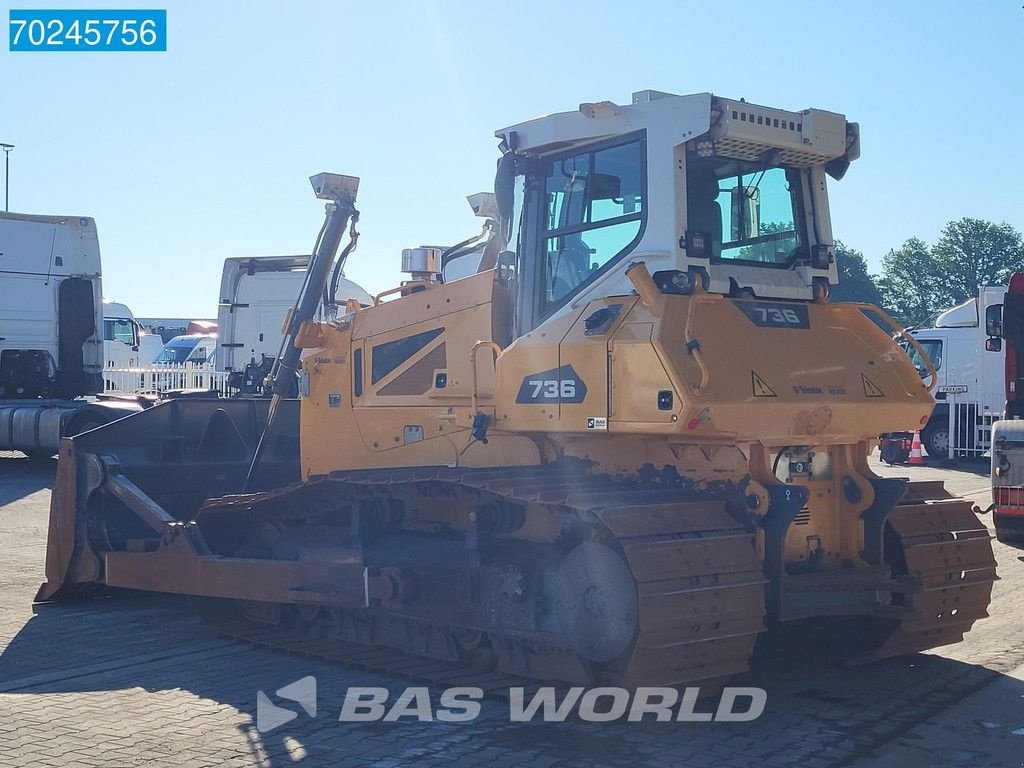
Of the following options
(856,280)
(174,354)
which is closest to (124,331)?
(174,354)

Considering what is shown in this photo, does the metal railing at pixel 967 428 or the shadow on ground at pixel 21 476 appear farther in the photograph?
the metal railing at pixel 967 428

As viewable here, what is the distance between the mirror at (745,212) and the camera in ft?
24.2

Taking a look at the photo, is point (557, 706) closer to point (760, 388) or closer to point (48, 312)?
point (760, 388)

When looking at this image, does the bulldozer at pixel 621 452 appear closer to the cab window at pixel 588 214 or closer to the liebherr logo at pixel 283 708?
the cab window at pixel 588 214

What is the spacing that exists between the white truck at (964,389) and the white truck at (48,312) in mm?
15158

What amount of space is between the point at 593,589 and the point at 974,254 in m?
81.8

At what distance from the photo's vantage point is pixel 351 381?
28.9 ft

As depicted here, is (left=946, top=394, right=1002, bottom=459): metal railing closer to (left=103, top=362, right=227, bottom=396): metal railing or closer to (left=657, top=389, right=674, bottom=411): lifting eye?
(left=103, top=362, right=227, bottom=396): metal railing

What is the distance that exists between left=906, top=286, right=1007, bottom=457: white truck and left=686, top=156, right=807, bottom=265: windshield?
1638 cm

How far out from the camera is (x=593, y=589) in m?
6.43

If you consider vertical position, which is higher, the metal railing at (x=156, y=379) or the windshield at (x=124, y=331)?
the windshield at (x=124, y=331)

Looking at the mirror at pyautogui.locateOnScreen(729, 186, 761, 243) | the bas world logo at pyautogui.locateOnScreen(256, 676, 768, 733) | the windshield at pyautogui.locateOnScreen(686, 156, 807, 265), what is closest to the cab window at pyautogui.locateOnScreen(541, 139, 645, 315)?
the windshield at pyautogui.locateOnScreen(686, 156, 807, 265)

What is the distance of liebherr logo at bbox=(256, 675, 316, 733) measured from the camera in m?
6.31

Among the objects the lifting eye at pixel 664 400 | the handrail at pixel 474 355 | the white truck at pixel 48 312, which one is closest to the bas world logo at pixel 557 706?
the lifting eye at pixel 664 400
